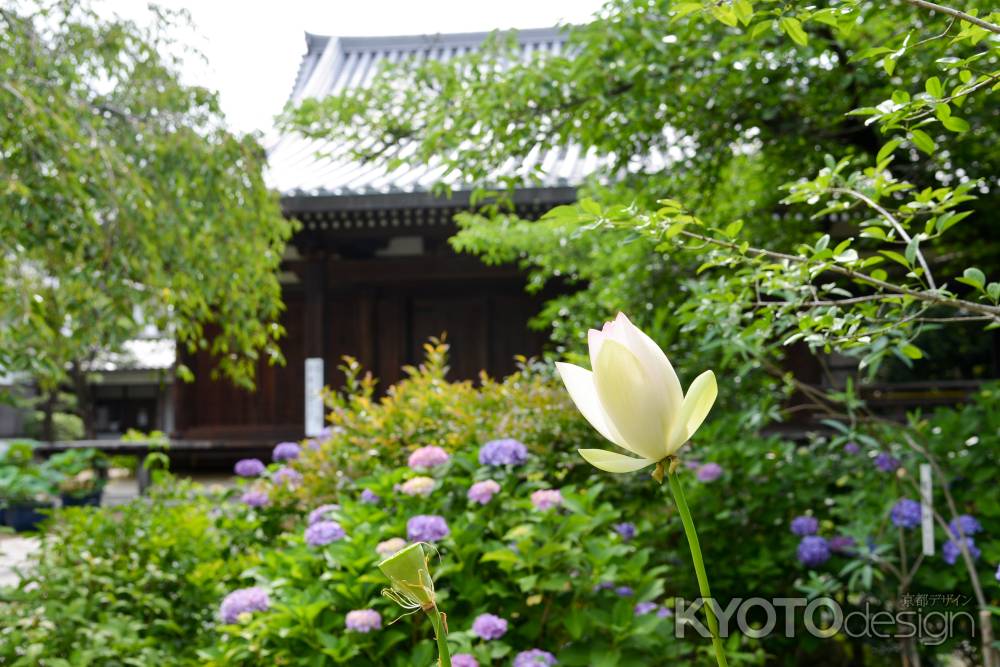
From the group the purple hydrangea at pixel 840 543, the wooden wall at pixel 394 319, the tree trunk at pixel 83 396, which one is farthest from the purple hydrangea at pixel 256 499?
the tree trunk at pixel 83 396

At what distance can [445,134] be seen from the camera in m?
2.97

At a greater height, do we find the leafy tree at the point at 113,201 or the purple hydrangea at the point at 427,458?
the leafy tree at the point at 113,201

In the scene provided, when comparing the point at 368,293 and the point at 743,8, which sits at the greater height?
the point at 743,8

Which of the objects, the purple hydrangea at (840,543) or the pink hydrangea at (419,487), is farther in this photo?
the purple hydrangea at (840,543)

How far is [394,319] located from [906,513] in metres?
8.47

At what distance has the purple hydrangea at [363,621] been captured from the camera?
6.56 ft

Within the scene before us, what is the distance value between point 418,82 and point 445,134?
0.66 m

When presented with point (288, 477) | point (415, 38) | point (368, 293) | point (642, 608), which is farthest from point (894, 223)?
point (415, 38)

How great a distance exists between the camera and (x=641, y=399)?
22.4 inches

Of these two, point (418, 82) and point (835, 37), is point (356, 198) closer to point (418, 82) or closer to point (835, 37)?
point (418, 82)

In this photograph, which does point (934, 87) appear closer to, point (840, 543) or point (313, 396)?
point (840, 543)

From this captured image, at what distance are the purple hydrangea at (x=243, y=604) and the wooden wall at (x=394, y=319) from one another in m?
7.40

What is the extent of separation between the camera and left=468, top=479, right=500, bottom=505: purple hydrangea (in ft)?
7.72

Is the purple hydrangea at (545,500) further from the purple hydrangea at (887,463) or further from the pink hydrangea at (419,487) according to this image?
the purple hydrangea at (887,463)
